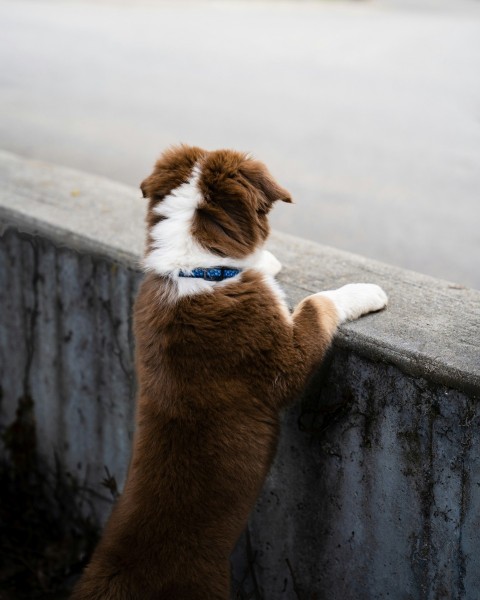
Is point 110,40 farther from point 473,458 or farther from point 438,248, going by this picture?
point 473,458

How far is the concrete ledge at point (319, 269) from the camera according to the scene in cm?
255

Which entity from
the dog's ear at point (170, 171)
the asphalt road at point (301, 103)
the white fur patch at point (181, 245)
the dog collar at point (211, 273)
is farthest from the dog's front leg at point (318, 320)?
the asphalt road at point (301, 103)

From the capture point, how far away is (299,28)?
29.5ft

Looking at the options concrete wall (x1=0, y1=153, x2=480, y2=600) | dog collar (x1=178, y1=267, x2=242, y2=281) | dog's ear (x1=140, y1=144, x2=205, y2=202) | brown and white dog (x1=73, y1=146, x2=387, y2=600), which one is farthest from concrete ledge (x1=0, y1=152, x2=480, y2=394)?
dog's ear (x1=140, y1=144, x2=205, y2=202)

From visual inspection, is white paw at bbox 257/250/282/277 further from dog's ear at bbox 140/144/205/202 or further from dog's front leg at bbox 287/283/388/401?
dog's ear at bbox 140/144/205/202

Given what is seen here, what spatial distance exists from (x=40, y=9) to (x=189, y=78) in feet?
12.2

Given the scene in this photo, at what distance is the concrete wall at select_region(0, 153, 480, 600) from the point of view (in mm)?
2518

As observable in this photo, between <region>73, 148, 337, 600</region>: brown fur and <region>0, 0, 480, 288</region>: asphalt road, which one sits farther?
<region>0, 0, 480, 288</region>: asphalt road

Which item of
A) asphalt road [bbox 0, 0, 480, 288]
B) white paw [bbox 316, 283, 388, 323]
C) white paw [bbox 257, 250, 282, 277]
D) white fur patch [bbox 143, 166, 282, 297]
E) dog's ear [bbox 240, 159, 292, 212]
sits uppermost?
dog's ear [bbox 240, 159, 292, 212]

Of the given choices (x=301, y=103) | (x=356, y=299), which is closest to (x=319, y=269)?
(x=356, y=299)

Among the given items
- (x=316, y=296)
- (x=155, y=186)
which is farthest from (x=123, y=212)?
(x=316, y=296)

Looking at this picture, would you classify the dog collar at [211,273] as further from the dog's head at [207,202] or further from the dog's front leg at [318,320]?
the dog's front leg at [318,320]

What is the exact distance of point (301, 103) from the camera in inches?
279

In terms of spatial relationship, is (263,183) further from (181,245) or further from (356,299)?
(356,299)
